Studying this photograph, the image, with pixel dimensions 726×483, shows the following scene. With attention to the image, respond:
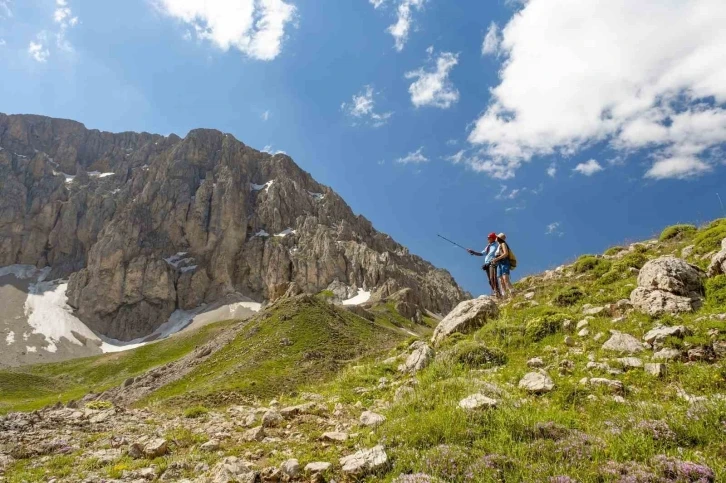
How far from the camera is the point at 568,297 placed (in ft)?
52.5

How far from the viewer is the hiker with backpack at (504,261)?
19.9 metres

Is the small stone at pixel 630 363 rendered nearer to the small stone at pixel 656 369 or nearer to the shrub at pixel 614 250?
the small stone at pixel 656 369

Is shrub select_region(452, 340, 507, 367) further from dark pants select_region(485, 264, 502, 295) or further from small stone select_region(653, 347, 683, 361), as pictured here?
dark pants select_region(485, 264, 502, 295)

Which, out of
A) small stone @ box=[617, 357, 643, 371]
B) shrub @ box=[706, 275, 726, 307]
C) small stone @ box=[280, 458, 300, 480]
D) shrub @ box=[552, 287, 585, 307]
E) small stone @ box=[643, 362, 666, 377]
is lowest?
small stone @ box=[280, 458, 300, 480]

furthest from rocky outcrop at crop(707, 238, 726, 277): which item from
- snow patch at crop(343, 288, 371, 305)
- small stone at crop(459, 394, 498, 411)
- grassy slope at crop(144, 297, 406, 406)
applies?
snow patch at crop(343, 288, 371, 305)

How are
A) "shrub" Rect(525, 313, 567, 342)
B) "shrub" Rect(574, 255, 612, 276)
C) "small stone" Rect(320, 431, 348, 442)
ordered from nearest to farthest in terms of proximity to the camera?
"small stone" Rect(320, 431, 348, 442) → "shrub" Rect(525, 313, 567, 342) → "shrub" Rect(574, 255, 612, 276)

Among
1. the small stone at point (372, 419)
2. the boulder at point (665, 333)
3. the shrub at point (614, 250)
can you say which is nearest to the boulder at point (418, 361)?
the small stone at point (372, 419)

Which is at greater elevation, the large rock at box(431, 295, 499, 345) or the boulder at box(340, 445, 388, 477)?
the large rock at box(431, 295, 499, 345)

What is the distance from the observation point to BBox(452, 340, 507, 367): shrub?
11922 mm

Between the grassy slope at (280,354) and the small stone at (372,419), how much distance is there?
713 inches

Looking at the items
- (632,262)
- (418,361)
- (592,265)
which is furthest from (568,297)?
(418,361)

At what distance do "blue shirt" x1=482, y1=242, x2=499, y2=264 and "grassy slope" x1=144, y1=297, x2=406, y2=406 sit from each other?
11110 mm

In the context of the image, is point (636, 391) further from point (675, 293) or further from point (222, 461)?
point (222, 461)

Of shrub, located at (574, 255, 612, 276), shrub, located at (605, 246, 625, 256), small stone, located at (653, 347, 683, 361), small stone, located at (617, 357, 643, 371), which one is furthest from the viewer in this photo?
shrub, located at (605, 246, 625, 256)
